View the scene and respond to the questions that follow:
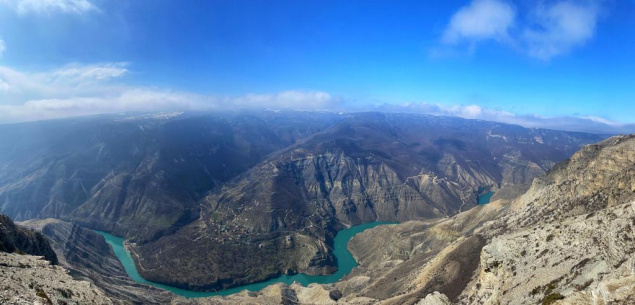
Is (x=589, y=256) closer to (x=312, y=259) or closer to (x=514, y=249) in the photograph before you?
(x=514, y=249)

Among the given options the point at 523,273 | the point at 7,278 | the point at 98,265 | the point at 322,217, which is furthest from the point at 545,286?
the point at 322,217

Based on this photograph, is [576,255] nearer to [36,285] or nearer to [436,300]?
[436,300]

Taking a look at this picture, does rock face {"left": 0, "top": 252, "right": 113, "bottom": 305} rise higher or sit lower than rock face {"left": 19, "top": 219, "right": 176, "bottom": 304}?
higher

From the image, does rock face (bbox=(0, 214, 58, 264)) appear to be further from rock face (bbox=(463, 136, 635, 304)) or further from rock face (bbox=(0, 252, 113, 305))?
rock face (bbox=(463, 136, 635, 304))

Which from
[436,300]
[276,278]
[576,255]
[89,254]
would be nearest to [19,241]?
[89,254]

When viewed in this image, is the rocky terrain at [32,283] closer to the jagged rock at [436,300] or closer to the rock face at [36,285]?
the rock face at [36,285]

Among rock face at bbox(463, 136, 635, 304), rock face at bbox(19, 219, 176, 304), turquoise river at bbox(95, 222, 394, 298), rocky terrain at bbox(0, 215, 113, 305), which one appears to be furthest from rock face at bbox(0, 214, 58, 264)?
rock face at bbox(463, 136, 635, 304)

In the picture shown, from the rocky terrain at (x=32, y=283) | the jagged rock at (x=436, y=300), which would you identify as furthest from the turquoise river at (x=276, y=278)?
the jagged rock at (x=436, y=300)
